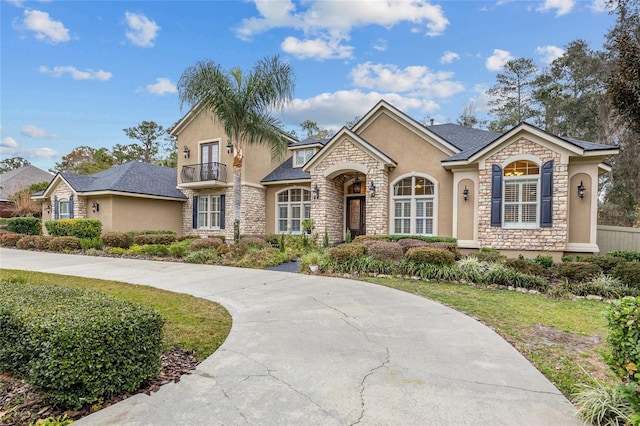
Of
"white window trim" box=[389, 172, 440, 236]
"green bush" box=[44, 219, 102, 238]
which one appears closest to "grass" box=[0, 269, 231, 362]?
"green bush" box=[44, 219, 102, 238]

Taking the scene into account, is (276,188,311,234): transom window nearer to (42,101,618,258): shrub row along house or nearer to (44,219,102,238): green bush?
(42,101,618,258): shrub row along house

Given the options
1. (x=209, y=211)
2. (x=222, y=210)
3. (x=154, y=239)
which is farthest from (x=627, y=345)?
(x=209, y=211)

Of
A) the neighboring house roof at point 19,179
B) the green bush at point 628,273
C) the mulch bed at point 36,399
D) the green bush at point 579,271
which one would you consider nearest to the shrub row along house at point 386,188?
the green bush at point 579,271

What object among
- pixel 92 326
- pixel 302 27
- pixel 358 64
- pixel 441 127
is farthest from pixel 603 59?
pixel 92 326

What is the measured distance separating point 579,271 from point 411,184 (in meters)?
6.88

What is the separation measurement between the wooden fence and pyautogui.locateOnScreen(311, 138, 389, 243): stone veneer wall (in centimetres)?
838

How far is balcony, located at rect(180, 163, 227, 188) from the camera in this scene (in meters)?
17.3

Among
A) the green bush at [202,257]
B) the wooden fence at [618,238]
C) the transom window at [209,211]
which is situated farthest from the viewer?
the transom window at [209,211]

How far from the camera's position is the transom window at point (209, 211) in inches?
717

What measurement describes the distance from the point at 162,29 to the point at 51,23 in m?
3.99

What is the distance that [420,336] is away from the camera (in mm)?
4215

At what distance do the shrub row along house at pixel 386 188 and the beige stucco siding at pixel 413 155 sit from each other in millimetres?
45

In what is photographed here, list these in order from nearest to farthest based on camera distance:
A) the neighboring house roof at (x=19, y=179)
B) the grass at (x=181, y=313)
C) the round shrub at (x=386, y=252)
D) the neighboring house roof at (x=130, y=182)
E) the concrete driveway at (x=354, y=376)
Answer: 1. the concrete driveway at (x=354, y=376)
2. the grass at (x=181, y=313)
3. the round shrub at (x=386, y=252)
4. the neighboring house roof at (x=130, y=182)
5. the neighboring house roof at (x=19, y=179)

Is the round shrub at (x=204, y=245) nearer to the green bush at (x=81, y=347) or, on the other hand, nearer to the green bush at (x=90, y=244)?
the green bush at (x=90, y=244)
